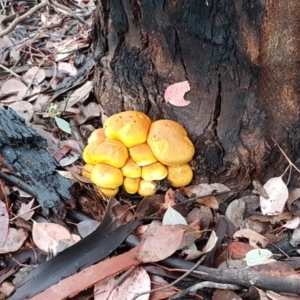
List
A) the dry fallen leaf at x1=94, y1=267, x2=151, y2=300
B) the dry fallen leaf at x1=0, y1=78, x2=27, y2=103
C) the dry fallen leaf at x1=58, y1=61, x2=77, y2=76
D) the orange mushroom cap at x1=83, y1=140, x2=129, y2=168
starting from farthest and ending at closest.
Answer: the dry fallen leaf at x1=58, y1=61, x2=77, y2=76, the dry fallen leaf at x1=0, y1=78, x2=27, y2=103, the orange mushroom cap at x1=83, y1=140, x2=129, y2=168, the dry fallen leaf at x1=94, y1=267, x2=151, y2=300

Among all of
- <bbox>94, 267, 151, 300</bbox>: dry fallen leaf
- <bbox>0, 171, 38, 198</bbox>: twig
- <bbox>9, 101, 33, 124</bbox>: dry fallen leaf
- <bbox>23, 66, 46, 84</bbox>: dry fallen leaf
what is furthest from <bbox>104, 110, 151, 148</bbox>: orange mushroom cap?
<bbox>23, 66, 46, 84</bbox>: dry fallen leaf

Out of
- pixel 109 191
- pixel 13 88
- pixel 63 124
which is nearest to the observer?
pixel 109 191

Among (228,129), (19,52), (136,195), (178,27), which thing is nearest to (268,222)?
(228,129)

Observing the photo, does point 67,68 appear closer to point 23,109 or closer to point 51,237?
point 23,109

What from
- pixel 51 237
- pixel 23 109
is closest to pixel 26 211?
pixel 51 237

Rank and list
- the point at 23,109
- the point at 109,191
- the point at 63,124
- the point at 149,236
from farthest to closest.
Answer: the point at 23,109
the point at 63,124
the point at 109,191
the point at 149,236

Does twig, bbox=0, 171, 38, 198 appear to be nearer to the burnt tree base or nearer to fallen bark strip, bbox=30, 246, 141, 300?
the burnt tree base

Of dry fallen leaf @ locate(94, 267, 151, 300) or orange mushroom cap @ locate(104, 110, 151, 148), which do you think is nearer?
dry fallen leaf @ locate(94, 267, 151, 300)

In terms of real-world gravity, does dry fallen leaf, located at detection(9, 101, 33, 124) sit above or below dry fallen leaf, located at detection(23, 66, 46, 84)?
below
